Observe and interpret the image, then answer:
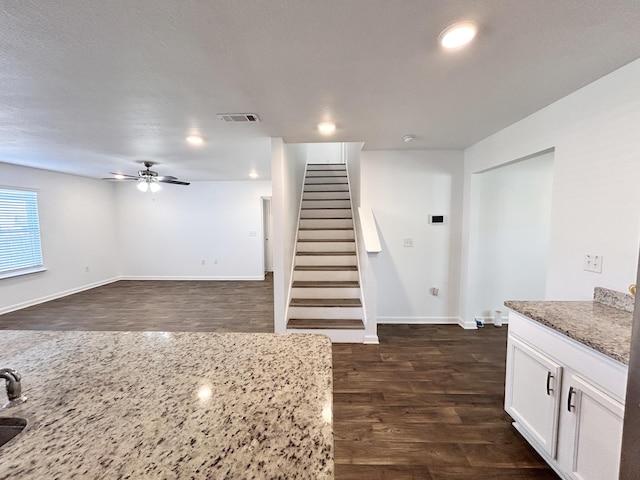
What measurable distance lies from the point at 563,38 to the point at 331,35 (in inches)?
46.3

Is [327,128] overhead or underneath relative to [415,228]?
overhead

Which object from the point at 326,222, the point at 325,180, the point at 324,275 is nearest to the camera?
the point at 324,275

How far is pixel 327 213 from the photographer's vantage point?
4.91 meters

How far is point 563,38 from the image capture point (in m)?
1.35

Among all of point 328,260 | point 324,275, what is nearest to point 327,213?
point 328,260

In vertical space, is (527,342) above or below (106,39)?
below

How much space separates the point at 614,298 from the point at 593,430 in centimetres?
87

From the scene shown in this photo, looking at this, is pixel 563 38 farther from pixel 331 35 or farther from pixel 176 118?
pixel 176 118

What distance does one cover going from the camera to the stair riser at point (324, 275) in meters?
3.84

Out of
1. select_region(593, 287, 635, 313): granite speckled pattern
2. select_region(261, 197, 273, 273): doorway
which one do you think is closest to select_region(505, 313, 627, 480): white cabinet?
select_region(593, 287, 635, 313): granite speckled pattern

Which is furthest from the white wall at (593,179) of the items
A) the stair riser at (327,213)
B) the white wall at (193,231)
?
the white wall at (193,231)

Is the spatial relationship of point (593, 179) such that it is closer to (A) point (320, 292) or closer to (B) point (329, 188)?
(A) point (320, 292)

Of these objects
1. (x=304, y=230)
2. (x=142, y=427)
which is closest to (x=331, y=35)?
(x=142, y=427)

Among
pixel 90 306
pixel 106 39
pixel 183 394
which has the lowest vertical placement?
pixel 90 306
